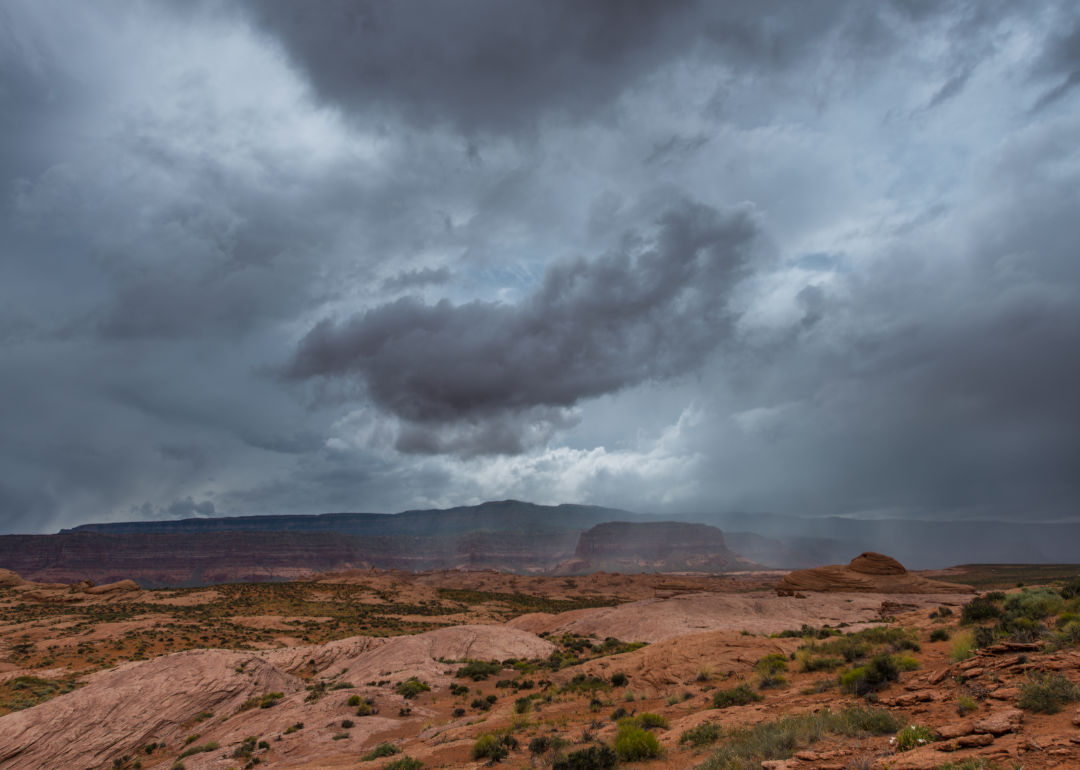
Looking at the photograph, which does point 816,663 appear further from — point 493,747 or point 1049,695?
point 493,747

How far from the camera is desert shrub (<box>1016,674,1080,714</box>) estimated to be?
8.03 metres

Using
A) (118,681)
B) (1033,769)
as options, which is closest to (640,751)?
(1033,769)

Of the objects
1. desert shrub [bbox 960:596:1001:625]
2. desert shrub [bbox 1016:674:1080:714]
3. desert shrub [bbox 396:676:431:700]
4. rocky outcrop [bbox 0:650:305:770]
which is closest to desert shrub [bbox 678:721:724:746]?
desert shrub [bbox 1016:674:1080:714]

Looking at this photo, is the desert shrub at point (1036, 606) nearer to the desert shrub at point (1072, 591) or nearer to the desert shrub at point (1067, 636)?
the desert shrub at point (1072, 591)

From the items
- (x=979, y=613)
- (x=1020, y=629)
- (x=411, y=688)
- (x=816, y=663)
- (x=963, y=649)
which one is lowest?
(x=411, y=688)

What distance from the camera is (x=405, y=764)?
540 inches

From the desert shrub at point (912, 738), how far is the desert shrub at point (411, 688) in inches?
878

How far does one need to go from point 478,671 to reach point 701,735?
19481mm

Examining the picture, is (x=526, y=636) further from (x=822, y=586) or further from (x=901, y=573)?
(x=901, y=573)

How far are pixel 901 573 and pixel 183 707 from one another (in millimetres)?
66446

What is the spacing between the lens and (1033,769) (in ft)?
20.9

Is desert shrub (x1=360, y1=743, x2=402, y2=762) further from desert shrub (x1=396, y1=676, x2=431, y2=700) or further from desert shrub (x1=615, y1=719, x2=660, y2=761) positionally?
desert shrub (x1=396, y1=676, x2=431, y2=700)

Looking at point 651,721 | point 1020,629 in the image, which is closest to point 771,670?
point 651,721

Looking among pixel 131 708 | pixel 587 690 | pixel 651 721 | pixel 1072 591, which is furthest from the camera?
pixel 131 708
